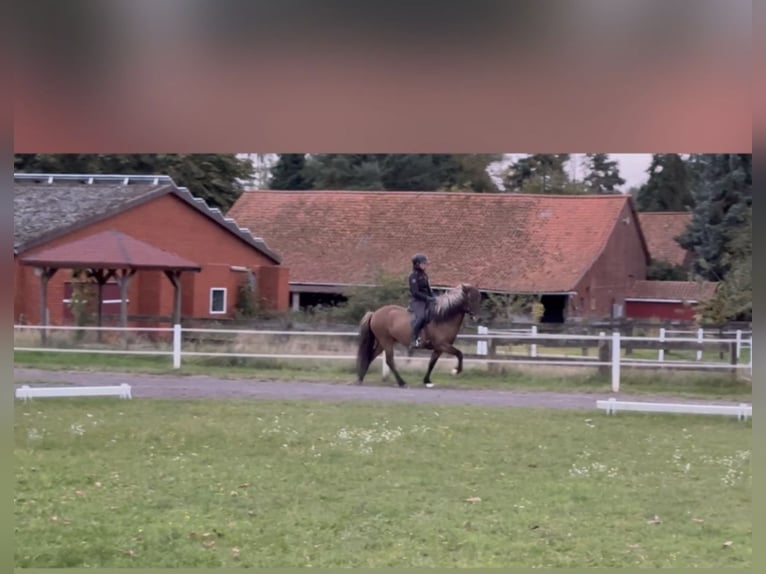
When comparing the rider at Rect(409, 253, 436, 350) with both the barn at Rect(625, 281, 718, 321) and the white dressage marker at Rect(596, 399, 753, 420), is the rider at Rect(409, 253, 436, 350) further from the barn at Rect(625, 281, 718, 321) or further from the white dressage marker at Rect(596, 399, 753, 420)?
the barn at Rect(625, 281, 718, 321)

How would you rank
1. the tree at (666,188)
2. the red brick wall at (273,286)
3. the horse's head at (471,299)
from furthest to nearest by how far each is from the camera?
the tree at (666,188) < the red brick wall at (273,286) < the horse's head at (471,299)

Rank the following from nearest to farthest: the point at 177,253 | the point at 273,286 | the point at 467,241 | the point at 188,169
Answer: the point at 177,253 < the point at 273,286 < the point at 467,241 < the point at 188,169

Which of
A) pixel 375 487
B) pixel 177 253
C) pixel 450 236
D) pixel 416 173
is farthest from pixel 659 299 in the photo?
pixel 375 487

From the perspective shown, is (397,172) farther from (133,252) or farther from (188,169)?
(133,252)

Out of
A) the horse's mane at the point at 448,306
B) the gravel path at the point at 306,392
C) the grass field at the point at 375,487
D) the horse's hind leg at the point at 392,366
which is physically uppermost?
the horse's mane at the point at 448,306

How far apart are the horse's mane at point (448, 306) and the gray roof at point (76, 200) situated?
7.33 m

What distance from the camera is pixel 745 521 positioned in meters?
4.93

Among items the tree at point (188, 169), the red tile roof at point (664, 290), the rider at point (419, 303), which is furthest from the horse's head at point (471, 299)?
the tree at point (188, 169)

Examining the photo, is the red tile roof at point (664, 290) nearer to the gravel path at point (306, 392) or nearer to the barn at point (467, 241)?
the barn at point (467, 241)

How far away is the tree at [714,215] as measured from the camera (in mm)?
23016

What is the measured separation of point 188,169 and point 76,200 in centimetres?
685

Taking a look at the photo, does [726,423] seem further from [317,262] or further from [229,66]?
[317,262]

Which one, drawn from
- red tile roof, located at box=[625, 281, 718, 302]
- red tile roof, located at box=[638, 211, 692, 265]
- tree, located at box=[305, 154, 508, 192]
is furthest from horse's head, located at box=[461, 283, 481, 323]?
tree, located at box=[305, 154, 508, 192]

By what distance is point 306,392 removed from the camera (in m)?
10.1
